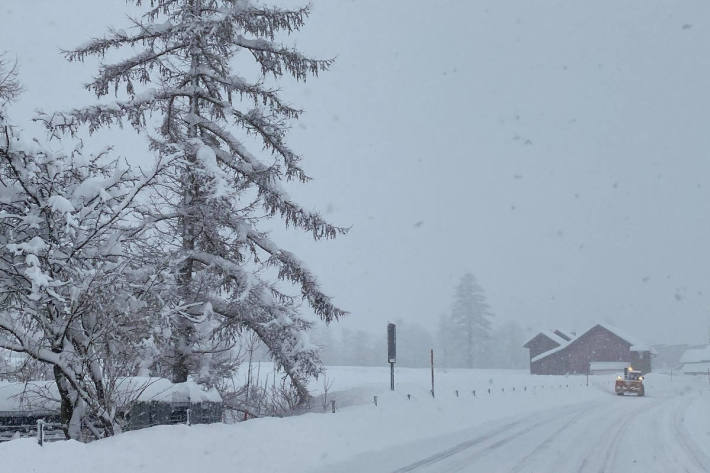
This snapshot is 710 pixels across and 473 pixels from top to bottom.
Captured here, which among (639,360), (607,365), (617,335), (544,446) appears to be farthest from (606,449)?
(639,360)

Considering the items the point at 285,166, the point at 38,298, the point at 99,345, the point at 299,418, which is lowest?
the point at 299,418

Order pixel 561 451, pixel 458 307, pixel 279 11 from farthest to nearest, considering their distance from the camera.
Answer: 1. pixel 458 307
2. pixel 561 451
3. pixel 279 11

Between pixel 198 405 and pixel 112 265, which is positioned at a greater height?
pixel 112 265

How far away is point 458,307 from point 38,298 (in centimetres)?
7953

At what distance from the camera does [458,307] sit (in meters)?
84.4

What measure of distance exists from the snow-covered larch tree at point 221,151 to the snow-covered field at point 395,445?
1.74 m

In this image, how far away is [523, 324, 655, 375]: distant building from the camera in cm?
7381

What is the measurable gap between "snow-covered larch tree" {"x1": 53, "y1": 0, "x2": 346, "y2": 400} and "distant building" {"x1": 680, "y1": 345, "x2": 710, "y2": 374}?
10524cm

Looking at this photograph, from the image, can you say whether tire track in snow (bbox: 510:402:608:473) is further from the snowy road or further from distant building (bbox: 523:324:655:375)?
distant building (bbox: 523:324:655:375)

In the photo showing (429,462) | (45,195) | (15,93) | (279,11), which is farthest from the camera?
(279,11)

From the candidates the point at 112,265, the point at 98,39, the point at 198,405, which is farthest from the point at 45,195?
the point at 98,39

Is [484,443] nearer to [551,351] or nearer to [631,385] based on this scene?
[631,385]

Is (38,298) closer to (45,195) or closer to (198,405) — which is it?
(45,195)

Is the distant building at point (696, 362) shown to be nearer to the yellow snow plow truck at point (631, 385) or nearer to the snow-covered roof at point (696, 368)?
the snow-covered roof at point (696, 368)
